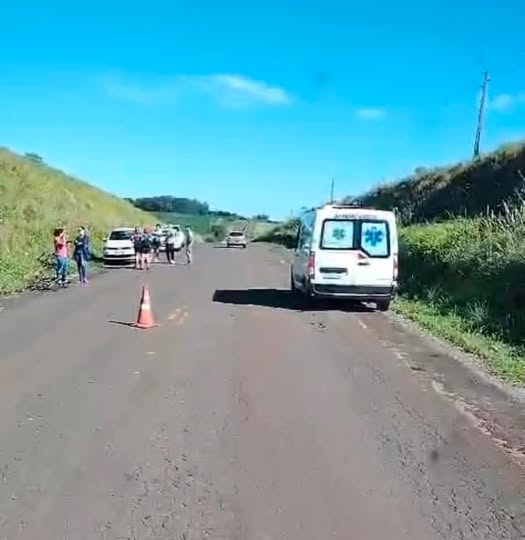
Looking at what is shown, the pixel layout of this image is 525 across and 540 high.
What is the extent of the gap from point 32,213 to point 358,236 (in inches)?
1229

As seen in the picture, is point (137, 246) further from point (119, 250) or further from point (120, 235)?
point (120, 235)

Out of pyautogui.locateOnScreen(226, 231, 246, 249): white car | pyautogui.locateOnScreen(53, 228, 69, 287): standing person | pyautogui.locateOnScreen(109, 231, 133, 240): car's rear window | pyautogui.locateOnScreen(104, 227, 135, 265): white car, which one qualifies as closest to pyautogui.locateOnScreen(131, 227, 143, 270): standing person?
pyautogui.locateOnScreen(104, 227, 135, 265): white car

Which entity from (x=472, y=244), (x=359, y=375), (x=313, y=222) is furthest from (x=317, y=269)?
(x=359, y=375)

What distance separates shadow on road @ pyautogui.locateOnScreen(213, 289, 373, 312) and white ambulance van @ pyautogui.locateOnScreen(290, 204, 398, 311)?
2.74 ft

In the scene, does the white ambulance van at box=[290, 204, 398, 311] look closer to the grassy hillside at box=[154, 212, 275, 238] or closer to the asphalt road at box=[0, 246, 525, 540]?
the asphalt road at box=[0, 246, 525, 540]

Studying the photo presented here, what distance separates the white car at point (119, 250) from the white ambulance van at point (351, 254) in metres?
21.2

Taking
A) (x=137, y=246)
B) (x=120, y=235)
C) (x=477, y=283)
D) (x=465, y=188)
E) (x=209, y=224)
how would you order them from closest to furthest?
(x=477, y=283) → (x=137, y=246) → (x=120, y=235) → (x=465, y=188) → (x=209, y=224)

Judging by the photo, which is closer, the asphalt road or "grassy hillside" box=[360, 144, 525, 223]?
the asphalt road

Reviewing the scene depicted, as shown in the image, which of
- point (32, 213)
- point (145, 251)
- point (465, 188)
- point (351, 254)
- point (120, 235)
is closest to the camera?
point (351, 254)

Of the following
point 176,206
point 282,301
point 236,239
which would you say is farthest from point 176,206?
point 282,301

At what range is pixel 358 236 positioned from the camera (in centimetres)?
1828

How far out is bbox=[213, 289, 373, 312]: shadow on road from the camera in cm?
1919

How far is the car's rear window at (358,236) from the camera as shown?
18234 mm

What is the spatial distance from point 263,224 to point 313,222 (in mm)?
136867
